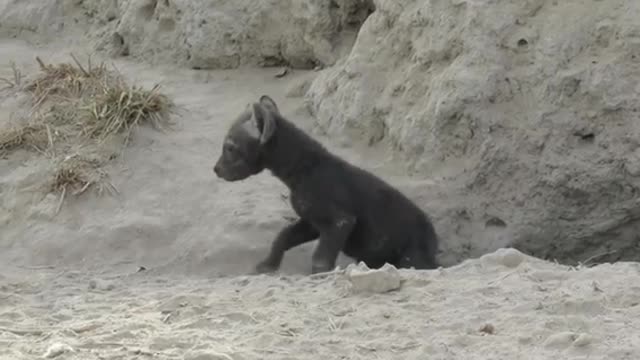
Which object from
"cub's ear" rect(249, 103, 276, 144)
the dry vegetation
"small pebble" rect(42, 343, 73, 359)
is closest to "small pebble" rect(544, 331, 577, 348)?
"small pebble" rect(42, 343, 73, 359)

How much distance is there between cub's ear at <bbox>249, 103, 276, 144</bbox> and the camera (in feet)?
23.8

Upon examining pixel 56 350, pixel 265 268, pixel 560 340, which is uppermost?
pixel 560 340

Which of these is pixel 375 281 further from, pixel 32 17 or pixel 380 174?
pixel 32 17

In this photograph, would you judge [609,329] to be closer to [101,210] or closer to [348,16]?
[101,210]

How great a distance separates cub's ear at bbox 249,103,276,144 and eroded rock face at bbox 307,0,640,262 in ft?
3.56

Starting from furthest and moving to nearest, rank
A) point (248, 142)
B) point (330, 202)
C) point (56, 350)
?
point (248, 142), point (330, 202), point (56, 350)

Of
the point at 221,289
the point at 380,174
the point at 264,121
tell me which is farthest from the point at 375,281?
the point at 380,174

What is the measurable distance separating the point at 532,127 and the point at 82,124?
10.9ft

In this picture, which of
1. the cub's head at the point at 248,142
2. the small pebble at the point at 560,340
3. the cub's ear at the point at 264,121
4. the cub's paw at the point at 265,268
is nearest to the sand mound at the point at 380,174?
the small pebble at the point at 560,340

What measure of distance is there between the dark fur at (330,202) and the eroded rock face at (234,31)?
1965mm

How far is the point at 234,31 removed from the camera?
375 inches

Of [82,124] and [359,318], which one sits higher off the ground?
[359,318]

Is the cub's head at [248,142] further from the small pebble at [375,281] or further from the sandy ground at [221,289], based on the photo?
the small pebble at [375,281]

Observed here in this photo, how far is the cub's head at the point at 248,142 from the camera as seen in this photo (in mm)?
7289
